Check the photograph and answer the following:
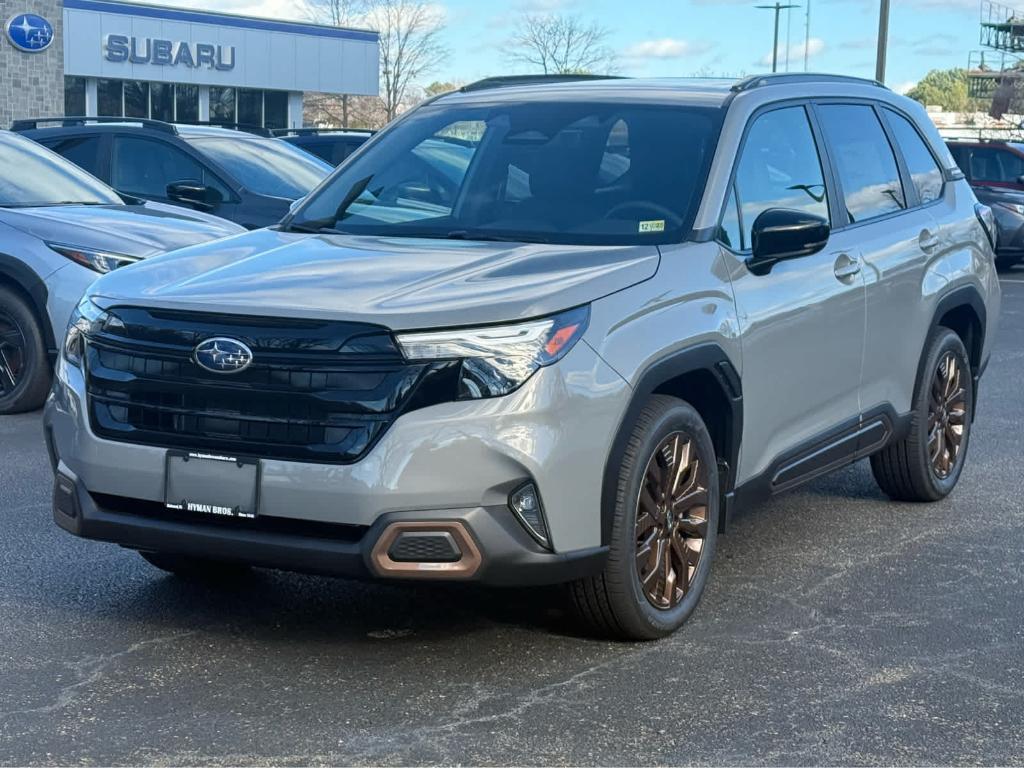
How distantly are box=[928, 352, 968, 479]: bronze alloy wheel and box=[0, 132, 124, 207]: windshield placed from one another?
5416 millimetres

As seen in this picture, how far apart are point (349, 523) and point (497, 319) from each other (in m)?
0.69

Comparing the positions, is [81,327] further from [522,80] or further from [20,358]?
[20,358]

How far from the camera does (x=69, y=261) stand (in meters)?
8.78

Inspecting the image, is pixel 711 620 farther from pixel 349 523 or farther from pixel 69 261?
pixel 69 261

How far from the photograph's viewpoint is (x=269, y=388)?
4359 mm

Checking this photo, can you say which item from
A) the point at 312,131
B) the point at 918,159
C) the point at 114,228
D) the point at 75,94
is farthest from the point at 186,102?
the point at 918,159

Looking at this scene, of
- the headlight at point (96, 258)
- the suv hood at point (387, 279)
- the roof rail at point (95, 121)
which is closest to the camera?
the suv hood at point (387, 279)

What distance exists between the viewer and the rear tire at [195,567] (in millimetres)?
5445

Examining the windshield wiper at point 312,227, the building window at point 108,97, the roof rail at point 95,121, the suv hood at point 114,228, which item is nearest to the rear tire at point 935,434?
the windshield wiper at point 312,227

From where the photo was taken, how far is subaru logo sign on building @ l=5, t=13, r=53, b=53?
2883 cm

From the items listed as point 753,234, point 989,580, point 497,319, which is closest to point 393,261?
point 497,319

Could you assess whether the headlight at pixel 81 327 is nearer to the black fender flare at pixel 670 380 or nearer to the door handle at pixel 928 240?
the black fender flare at pixel 670 380

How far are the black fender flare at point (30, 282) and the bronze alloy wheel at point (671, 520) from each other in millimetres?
5016

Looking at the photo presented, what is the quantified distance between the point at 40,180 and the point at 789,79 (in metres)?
5.47
